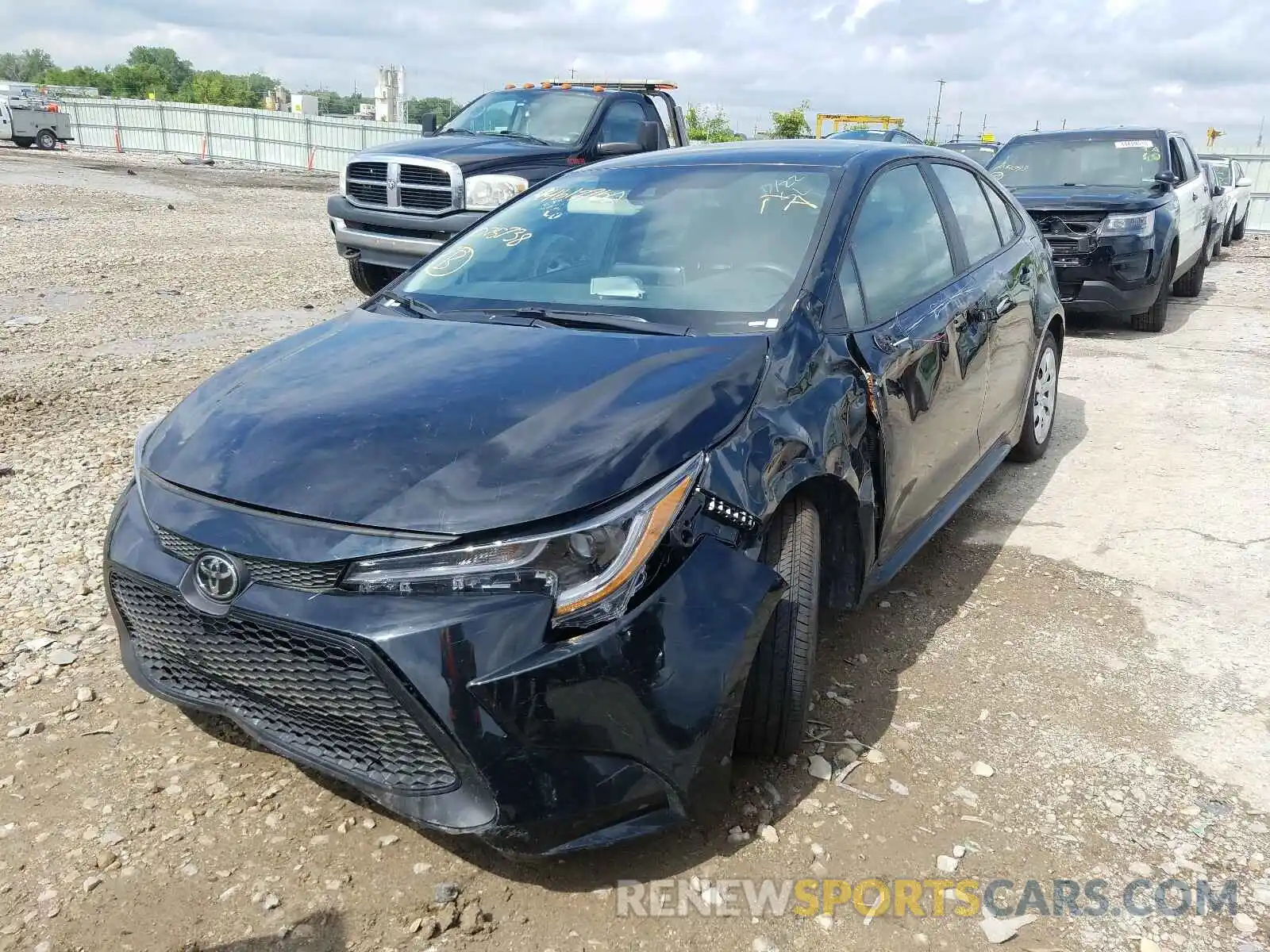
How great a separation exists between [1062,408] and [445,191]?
5.09 m

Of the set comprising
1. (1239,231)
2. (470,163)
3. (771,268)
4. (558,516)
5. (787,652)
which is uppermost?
(470,163)

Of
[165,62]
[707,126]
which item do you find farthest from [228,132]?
[165,62]

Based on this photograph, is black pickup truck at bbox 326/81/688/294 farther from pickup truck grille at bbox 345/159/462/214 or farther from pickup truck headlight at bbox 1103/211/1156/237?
pickup truck headlight at bbox 1103/211/1156/237

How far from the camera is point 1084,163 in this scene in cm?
983

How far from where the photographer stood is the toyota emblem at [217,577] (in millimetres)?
2248

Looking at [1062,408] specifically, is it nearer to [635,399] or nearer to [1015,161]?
[1015,161]

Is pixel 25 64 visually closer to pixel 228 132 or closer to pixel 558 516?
pixel 228 132

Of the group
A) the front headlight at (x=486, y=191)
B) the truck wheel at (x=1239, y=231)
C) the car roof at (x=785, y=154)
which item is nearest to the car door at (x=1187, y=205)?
the front headlight at (x=486, y=191)

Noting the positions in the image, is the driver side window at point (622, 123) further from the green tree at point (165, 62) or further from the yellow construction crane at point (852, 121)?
the green tree at point (165, 62)

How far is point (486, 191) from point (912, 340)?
→ 588 cm

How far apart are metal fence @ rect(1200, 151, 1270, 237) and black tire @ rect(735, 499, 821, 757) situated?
22.3m

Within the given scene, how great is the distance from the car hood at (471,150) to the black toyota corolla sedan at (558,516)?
5.67 m

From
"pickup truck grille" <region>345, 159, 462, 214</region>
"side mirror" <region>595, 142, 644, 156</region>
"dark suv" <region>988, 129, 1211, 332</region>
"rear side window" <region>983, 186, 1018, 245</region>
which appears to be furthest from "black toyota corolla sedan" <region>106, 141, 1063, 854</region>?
"side mirror" <region>595, 142, 644, 156</region>

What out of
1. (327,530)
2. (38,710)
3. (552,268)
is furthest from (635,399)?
(38,710)
